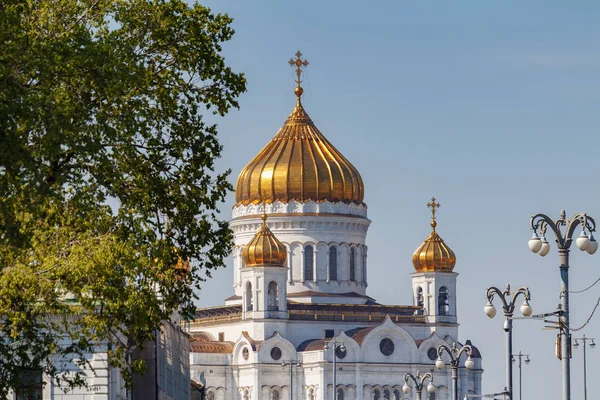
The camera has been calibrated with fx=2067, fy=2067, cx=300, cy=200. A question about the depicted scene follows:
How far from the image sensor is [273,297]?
335 feet

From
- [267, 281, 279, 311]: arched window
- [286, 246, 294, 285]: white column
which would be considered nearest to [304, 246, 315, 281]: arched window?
[286, 246, 294, 285]: white column

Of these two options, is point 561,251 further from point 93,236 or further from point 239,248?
point 239,248

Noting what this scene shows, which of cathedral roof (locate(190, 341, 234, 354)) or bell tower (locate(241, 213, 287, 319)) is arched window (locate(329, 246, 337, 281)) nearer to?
bell tower (locate(241, 213, 287, 319))

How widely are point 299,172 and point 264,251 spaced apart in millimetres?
7297

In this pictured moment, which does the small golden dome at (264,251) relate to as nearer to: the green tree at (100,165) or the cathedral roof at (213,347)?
the cathedral roof at (213,347)

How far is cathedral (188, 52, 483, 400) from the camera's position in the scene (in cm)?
10056

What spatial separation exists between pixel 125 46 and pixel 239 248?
75785mm

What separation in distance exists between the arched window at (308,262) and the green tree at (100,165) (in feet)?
234

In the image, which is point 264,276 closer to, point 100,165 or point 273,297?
point 273,297

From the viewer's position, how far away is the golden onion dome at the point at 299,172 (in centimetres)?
10538

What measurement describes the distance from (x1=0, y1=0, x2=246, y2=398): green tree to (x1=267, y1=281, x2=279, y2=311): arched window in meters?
68.5

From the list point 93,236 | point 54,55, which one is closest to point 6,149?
point 54,55

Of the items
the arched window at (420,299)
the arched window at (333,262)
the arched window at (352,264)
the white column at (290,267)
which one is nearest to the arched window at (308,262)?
the white column at (290,267)

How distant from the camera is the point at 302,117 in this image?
360 ft
